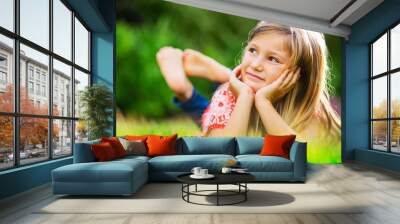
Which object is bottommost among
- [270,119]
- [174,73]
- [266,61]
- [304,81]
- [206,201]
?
[206,201]

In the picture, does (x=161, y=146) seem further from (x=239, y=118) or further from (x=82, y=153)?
(x=239, y=118)

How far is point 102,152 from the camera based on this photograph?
573cm

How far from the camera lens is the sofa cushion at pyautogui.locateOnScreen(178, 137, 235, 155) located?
696 cm

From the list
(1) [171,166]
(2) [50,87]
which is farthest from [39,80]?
(1) [171,166]

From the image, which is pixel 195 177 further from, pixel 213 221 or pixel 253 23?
pixel 253 23

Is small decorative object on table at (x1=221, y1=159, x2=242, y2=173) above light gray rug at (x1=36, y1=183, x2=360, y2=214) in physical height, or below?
above

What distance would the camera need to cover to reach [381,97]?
28.8 feet

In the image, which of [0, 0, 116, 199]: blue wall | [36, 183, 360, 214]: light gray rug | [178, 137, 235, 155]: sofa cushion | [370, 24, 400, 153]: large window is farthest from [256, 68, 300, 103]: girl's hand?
[36, 183, 360, 214]: light gray rug

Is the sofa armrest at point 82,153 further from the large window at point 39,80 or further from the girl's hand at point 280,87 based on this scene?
the girl's hand at point 280,87

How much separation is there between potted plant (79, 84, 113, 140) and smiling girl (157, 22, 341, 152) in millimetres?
1626

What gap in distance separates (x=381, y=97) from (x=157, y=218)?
690cm

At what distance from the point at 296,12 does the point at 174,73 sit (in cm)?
310

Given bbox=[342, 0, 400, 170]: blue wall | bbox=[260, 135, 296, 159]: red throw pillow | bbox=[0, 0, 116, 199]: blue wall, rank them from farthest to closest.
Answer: bbox=[342, 0, 400, 170]: blue wall < bbox=[260, 135, 296, 159]: red throw pillow < bbox=[0, 0, 116, 199]: blue wall

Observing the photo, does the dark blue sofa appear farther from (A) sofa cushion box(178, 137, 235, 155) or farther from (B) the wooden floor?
(B) the wooden floor
